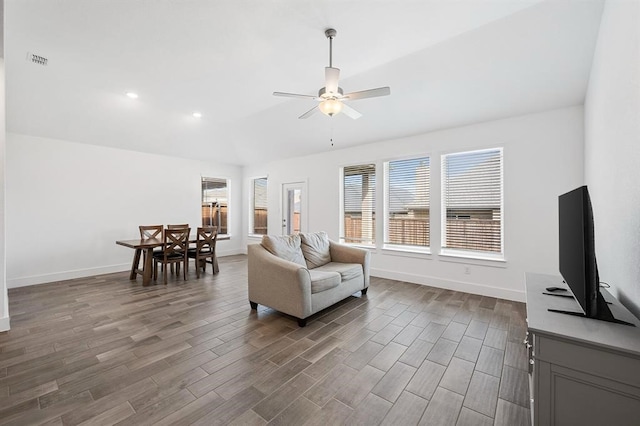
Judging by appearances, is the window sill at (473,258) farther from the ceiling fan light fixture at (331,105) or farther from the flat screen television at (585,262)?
the ceiling fan light fixture at (331,105)

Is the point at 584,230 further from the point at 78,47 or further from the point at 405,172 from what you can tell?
the point at 78,47

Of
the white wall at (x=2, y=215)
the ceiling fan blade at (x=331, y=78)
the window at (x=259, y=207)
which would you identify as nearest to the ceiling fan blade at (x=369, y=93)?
the ceiling fan blade at (x=331, y=78)

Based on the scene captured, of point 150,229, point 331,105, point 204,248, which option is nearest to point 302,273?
point 331,105

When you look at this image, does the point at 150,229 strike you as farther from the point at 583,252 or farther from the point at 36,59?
the point at 583,252

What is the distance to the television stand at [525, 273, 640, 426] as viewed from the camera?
3.79ft

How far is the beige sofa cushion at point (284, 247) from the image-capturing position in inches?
141

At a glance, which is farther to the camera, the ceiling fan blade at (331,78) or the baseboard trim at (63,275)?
the baseboard trim at (63,275)

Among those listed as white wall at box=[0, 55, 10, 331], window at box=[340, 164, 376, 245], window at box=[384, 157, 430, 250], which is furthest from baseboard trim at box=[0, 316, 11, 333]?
window at box=[384, 157, 430, 250]

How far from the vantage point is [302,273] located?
3.02 metres

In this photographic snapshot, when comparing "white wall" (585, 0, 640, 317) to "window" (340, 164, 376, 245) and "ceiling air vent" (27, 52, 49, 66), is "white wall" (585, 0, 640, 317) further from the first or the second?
"ceiling air vent" (27, 52, 49, 66)

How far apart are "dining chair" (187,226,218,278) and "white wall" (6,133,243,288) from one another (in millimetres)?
1660

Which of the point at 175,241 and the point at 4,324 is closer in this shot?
the point at 4,324

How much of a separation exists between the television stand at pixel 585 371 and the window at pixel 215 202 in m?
7.44

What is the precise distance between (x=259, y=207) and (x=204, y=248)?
2641 millimetres
